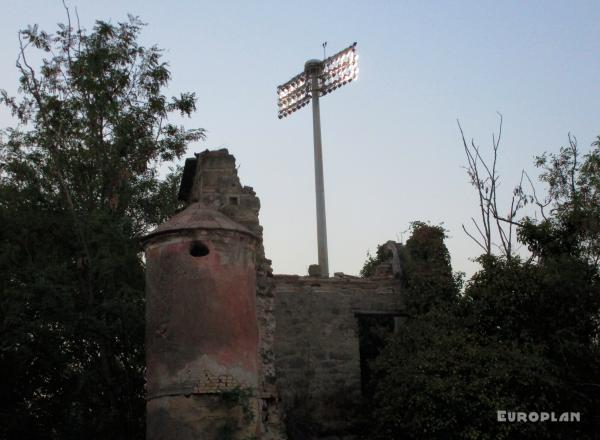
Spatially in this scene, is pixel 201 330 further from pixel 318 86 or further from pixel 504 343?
pixel 318 86

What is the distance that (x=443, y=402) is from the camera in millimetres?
13242

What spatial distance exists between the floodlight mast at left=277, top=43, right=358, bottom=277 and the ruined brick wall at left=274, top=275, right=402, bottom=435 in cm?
1138

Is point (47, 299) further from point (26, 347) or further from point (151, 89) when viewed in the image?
point (151, 89)

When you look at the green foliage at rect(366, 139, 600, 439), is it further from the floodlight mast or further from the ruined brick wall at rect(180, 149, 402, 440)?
the floodlight mast

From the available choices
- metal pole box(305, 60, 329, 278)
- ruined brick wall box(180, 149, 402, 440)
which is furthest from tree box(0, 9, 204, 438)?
metal pole box(305, 60, 329, 278)

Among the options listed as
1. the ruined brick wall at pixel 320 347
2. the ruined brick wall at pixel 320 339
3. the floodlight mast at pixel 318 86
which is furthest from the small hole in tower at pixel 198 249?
the floodlight mast at pixel 318 86

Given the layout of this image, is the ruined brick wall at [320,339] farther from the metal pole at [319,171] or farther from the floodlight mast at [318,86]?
the floodlight mast at [318,86]

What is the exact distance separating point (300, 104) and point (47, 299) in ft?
59.4

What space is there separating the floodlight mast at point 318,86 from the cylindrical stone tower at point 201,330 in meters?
16.3

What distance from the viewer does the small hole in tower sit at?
436 inches

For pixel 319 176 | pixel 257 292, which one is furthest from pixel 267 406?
pixel 319 176

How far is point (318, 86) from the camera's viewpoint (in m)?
→ 30.0

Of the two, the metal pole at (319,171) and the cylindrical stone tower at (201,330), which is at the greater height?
the metal pole at (319,171)

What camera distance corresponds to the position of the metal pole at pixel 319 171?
Result: 27.0 meters
